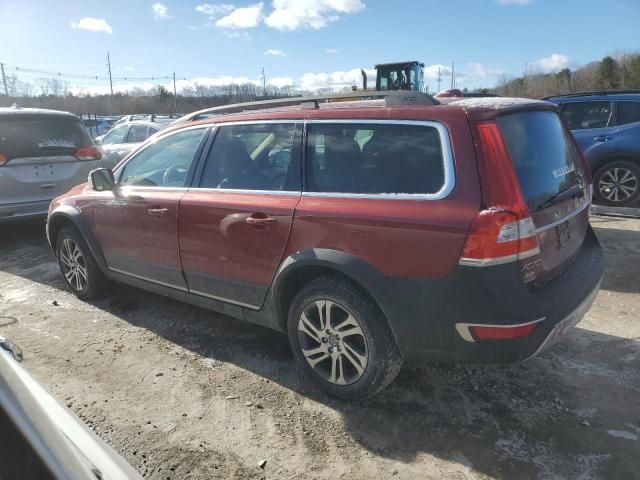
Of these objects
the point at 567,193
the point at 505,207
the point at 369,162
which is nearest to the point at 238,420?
the point at 369,162

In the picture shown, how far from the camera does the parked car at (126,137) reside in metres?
10.2

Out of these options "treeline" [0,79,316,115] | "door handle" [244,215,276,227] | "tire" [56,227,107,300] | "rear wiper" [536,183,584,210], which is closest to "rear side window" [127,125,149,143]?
"tire" [56,227,107,300]

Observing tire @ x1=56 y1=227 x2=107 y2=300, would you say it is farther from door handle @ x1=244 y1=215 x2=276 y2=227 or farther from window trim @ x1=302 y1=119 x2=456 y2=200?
window trim @ x1=302 y1=119 x2=456 y2=200

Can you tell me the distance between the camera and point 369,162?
2826mm

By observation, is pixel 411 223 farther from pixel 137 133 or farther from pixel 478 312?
pixel 137 133

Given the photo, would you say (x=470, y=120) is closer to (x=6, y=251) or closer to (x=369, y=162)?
(x=369, y=162)

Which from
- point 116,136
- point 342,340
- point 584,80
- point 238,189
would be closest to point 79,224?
point 238,189

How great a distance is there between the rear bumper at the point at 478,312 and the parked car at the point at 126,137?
8.80 m

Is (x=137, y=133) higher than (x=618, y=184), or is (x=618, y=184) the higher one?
(x=137, y=133)

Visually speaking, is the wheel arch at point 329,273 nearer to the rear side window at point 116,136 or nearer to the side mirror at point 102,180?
the side mirror at point 102,180

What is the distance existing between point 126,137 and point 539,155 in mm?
9811

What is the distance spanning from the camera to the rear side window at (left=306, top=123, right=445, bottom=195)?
2.61 meters

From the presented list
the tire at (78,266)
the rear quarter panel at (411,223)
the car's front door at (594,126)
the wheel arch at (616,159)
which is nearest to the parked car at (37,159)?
the tire at (78,266)

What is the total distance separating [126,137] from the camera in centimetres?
1082
